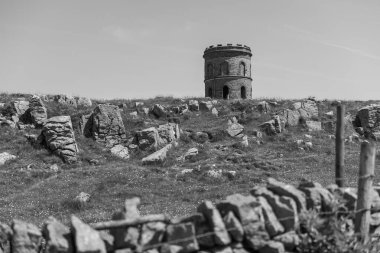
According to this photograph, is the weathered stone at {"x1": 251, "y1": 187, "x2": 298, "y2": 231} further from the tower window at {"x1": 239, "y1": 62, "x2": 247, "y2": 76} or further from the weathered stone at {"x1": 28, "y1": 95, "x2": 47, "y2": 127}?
the tower window at {"x1": 239, "y1": 62, "x2": 247, "y2": 76}

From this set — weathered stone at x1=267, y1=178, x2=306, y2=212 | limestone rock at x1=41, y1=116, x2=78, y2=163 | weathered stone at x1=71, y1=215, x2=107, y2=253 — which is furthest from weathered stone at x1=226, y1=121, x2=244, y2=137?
weathered stone at x1=71, y1=215, x2=107, y2=253

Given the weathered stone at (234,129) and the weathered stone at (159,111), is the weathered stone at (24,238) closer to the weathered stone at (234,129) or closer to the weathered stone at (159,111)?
the weathered stone at (234,129)

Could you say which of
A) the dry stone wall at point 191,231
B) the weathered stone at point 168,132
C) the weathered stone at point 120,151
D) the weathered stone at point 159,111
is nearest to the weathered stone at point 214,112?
the weathered stone at point 159,111

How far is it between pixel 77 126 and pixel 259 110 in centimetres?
1861

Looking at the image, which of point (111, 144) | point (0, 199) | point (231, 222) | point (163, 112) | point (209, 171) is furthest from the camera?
point (163, 112)

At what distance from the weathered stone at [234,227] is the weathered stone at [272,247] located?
548 mm

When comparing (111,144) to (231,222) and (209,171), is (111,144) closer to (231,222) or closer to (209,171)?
(209,171)

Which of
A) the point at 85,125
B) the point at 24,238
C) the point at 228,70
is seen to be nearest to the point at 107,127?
the point at 85,125

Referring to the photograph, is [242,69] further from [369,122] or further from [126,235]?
[126,235]

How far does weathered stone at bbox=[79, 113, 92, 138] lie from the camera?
36344mm

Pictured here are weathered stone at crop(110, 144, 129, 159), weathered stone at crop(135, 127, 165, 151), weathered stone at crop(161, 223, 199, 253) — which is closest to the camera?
weathered stone at crop(161, 223, 199, 253)

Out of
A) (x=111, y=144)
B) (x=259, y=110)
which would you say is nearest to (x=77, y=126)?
(x=111, y=144)

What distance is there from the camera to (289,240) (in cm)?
830

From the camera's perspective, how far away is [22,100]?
3925 cm
